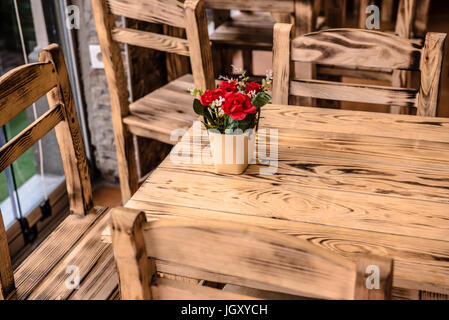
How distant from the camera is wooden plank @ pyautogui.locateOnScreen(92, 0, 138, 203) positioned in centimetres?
205

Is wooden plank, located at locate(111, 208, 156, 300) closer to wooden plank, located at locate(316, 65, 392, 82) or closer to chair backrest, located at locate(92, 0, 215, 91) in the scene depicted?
chair backrest, located at locate(92, 0, 215, 91)

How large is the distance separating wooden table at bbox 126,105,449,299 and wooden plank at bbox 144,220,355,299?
13.5 inches

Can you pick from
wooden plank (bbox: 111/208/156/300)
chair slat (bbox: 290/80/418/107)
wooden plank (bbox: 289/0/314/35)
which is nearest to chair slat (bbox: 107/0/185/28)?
chair slat (bbox: 290/80/418/107)

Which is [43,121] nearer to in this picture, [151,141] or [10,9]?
[10,9]

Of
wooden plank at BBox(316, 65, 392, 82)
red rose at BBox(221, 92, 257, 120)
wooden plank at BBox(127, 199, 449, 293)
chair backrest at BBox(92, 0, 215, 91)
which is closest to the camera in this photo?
wooden plank at BBox(127, 199, 449, 293)

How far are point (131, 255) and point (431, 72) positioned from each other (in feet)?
4.27

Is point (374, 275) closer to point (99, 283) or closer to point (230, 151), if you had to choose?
point (230, 151)

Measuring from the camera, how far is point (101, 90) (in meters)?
2.74

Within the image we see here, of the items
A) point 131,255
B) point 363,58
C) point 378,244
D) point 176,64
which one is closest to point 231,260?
point 131,255

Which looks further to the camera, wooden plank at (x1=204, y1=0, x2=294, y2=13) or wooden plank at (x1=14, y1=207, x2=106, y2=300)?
wooden plank at (x1=204, y1=0, x2=294, y2=13)

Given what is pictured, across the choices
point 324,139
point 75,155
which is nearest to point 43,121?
point 75,155

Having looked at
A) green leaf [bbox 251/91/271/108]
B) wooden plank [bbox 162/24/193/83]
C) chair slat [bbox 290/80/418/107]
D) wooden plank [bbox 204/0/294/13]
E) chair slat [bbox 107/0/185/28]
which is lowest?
wooden plank [bbox 162/24/193/83]

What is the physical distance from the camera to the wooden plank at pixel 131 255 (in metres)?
0.81

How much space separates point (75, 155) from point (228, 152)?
560 millimetres
